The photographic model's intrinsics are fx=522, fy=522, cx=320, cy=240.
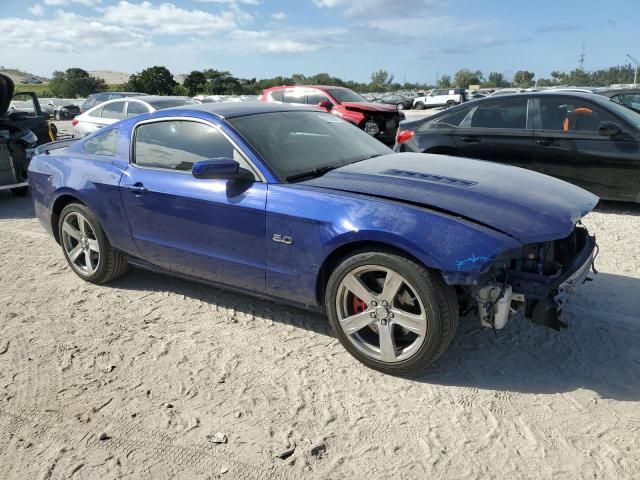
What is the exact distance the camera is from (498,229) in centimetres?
271

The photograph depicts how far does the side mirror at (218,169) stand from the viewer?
10.7 feet

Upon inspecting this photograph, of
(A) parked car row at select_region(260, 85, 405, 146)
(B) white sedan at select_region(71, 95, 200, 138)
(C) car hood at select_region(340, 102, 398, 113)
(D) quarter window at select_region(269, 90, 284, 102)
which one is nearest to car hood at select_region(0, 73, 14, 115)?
(B) white sedan at select_region(71, 95, 200, 138)

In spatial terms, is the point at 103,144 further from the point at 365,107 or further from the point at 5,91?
the point at 365,107

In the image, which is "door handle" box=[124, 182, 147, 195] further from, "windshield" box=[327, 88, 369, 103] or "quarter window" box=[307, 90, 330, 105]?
"windshield" box=[327, 88, 369, 103]

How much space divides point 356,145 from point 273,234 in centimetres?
129

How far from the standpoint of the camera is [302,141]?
378 cm

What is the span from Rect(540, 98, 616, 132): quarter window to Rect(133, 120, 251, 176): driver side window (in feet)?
14.8

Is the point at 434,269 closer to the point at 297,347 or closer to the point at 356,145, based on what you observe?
the point at 297,347

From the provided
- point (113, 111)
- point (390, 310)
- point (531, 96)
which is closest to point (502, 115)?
point (531, 96)

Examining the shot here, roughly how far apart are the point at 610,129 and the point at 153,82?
161 ft

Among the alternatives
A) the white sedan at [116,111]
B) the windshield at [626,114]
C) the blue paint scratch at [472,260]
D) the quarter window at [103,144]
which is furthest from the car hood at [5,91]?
the windshield at [626,114]

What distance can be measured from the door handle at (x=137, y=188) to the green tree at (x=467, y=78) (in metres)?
107

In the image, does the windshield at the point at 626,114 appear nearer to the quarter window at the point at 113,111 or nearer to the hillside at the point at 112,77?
the quarter window at the point at 113,111

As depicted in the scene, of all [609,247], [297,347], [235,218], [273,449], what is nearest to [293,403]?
[273,449]
